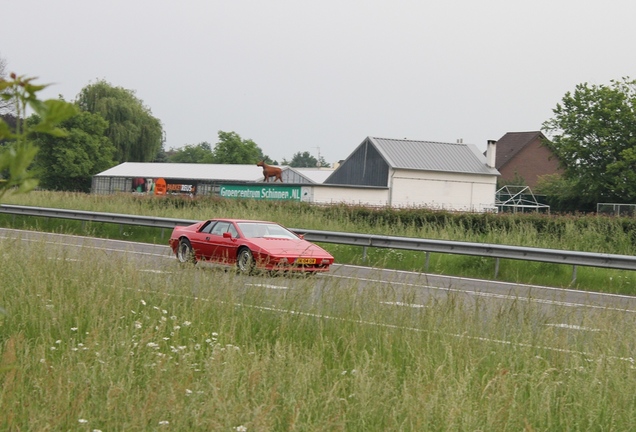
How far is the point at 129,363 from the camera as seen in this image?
263 inches

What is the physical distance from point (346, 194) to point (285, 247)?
101ft

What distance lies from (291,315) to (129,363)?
7.08 ft

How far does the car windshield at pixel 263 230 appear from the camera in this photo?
1934cm

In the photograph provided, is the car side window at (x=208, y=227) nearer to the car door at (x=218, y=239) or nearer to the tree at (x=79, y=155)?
the car door at (x=218, y=239)

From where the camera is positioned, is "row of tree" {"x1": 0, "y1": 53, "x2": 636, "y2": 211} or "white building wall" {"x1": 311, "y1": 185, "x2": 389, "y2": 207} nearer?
"white building wall" {"x1": 311, "y1": 185, "x2": 389, "y2": 207}

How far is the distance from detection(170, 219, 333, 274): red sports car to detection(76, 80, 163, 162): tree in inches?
2770

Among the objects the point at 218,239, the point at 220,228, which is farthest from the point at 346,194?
the point at 218,239

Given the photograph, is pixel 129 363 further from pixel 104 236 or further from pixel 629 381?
pixel 104 236

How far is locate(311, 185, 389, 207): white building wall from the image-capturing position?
1822 inches

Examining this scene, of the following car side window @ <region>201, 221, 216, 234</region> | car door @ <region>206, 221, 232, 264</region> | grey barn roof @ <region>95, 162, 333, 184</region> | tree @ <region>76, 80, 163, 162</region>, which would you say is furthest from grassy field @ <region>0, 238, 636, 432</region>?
tree @ <region>76, 80, 163, 162</region>

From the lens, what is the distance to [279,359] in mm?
6324

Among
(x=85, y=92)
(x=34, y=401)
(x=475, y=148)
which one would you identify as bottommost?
(x=34, y=401)

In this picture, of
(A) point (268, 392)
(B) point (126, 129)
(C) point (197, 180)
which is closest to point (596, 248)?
(A) point (268, 392)

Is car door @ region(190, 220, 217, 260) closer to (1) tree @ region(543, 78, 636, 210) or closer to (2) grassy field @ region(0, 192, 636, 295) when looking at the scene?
(2) grassy field @ region(0, 192, 636, 295)
